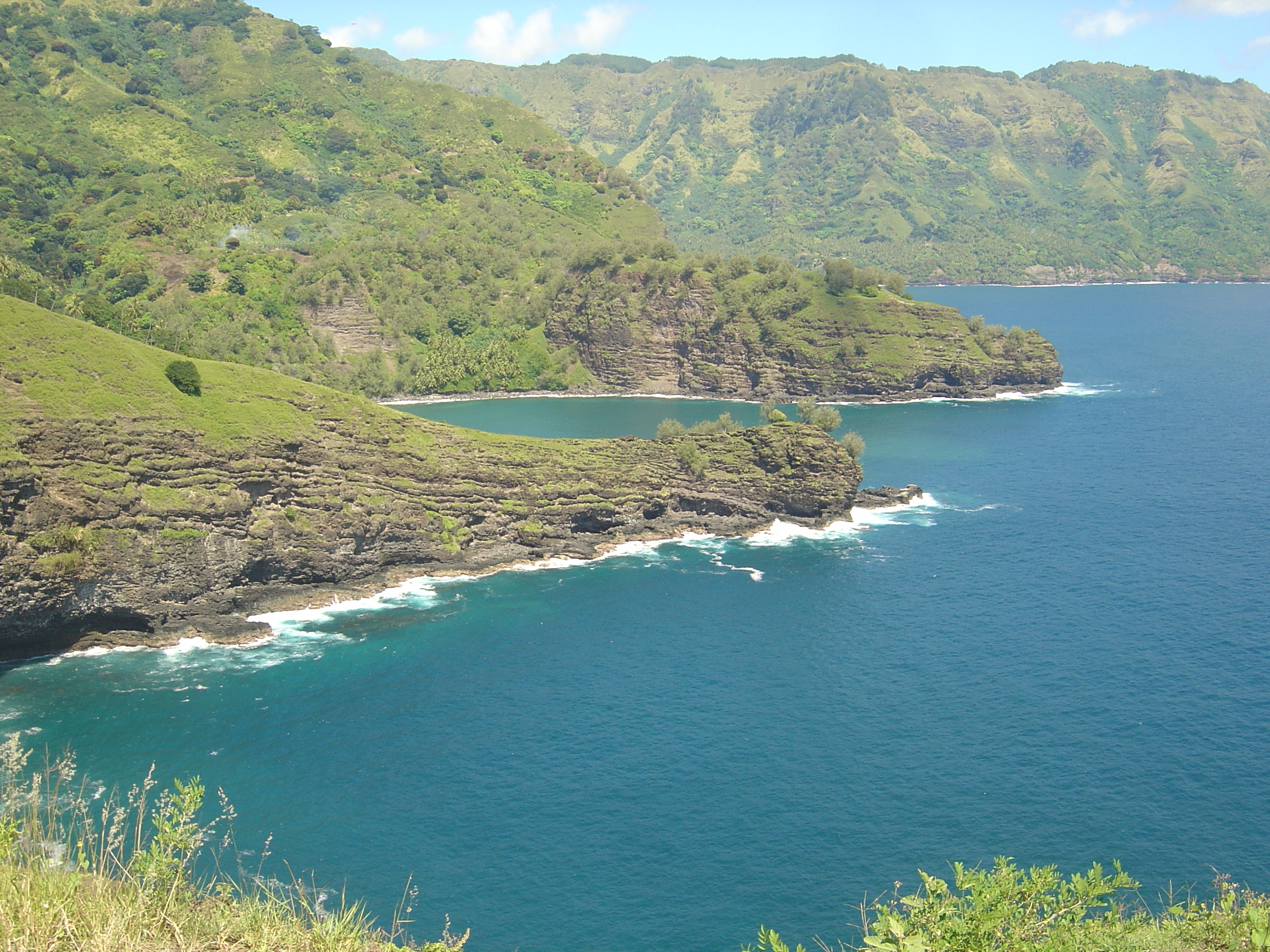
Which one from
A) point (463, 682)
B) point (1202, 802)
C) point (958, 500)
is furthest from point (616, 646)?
point (958, 500)

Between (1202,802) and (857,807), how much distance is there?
66.2ft

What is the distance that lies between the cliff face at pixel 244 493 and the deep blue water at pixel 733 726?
5.34 m

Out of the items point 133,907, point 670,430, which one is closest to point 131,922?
point 133,907

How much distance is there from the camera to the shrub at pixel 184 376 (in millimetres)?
90688

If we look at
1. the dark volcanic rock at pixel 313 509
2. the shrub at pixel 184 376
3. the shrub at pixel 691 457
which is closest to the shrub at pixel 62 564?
the dark volcanic rock at pixel 313 509

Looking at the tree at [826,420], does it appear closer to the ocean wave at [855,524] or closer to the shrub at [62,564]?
the ocean wave at [855,524]

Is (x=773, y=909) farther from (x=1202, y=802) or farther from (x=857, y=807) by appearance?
(x=1202, y=802)

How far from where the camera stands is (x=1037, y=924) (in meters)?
31.2

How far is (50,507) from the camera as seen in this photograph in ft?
257

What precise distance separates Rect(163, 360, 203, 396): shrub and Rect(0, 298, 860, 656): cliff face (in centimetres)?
104

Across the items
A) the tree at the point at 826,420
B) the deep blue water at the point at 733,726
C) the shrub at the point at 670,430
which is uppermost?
the tree at the point at 826,420

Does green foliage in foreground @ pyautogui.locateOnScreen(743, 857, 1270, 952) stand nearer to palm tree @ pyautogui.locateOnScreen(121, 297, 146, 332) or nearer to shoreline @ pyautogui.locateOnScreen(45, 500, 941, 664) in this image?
shoreline @ pyautogui.locateOnScreen(45, 500, 941, 664)

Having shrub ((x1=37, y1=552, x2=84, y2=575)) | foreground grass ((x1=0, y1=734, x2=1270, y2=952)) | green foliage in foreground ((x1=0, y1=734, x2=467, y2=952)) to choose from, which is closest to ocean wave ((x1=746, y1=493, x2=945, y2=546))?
shrub ((x1=37, y1=552, x2=84, y2=575))

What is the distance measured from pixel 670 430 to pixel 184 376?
53.2m
